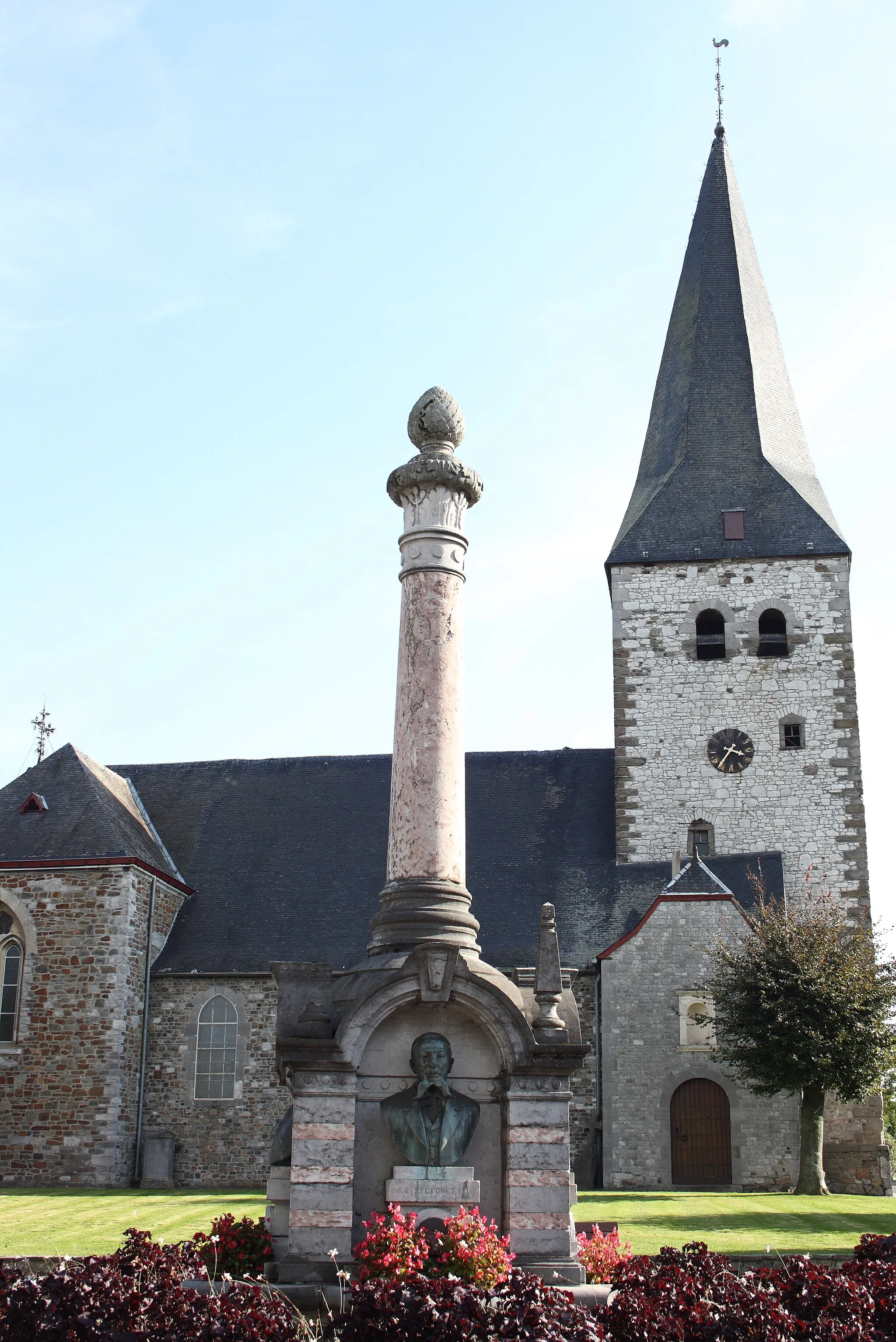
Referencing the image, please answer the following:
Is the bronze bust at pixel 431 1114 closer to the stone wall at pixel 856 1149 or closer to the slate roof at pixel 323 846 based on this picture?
the slate roof at pixel 323 846

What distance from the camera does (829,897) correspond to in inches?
923

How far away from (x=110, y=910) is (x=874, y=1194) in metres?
13.1

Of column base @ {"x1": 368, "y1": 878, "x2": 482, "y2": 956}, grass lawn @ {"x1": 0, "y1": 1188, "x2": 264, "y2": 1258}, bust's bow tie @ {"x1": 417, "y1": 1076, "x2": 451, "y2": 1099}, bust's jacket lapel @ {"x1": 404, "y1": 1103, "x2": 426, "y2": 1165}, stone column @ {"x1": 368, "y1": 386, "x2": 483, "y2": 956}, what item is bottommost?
grass lawn @ {"x1": 0, "y1": 1188, "x2": 264, "y2": 1258}

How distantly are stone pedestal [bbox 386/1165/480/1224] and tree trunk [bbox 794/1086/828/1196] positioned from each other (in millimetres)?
13001

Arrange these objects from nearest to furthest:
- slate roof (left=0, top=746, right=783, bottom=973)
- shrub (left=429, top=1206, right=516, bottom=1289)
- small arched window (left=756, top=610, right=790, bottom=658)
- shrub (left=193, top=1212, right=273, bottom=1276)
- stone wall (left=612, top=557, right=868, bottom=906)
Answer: shrub (left=429, top=1206, right=516, bottom=1289) < shrub (left=193, top=1212, right=273, bottom=1276) < slate roof (left=0, top=746, right=783, bottom=973) < stone wall (left=612, top=557, right=868, bottom=906) < small arched window (left=756, top=610, right=790, bottom=658)

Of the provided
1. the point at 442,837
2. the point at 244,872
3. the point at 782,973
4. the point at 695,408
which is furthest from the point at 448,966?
the point at 695,408

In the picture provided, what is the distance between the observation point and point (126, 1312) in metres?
6.06

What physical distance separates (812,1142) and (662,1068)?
2650 mm

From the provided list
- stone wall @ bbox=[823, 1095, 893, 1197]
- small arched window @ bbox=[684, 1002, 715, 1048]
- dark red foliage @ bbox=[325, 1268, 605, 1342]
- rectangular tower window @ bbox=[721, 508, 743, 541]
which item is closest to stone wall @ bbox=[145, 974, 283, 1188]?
small arched window @ bbox=[684, 1002, 715, 1048]

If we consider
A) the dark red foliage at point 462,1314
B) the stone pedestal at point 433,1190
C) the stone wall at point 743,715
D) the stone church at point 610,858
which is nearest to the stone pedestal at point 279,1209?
the stone pedestal at point 433,1190

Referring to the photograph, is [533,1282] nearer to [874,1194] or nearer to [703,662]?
[874,1194]

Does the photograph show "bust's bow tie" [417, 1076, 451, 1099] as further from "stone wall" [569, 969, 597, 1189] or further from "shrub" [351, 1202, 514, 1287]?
"stone wall" [569, 969, 597, 1189]

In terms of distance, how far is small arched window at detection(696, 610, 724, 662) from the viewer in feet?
85.9

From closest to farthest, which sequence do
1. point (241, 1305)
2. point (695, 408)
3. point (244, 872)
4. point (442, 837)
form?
point (241, 1305)
point (442, 837)
point (244, 872)
point (695, 408)
